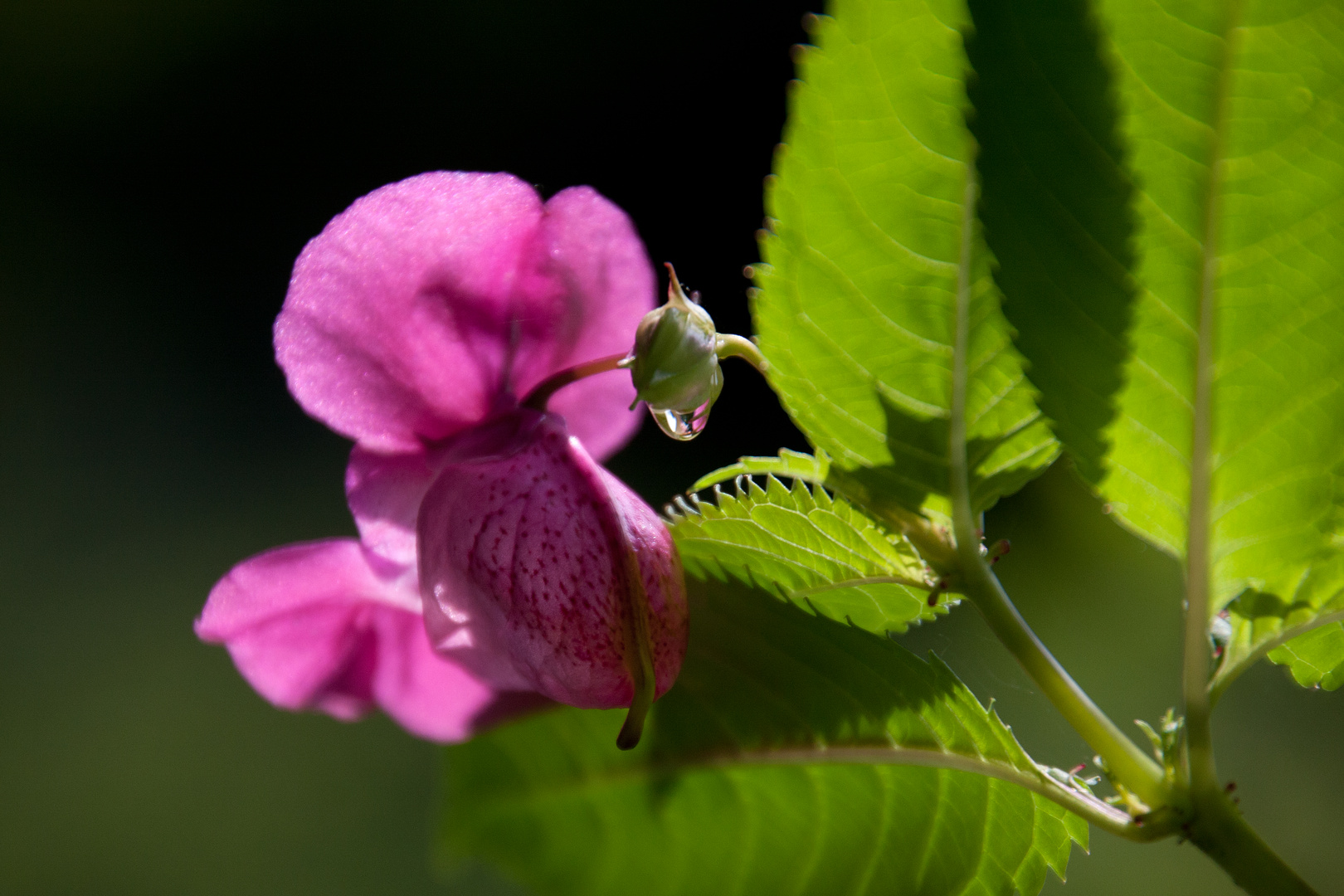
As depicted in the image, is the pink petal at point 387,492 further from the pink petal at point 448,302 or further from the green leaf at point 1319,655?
the green leaf at point 1319,655

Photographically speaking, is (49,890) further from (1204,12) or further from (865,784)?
(1204,12)

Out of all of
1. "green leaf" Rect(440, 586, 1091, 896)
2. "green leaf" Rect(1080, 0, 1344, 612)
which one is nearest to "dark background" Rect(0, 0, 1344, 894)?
"green leaf" Rect(440, 586, 1091, 896)

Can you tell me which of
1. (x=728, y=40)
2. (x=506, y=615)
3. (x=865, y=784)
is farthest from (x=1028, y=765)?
(x=728, y=40)

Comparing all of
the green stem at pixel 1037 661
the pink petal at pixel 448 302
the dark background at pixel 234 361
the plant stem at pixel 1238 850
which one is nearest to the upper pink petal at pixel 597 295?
the pink petal at pixel 448 302

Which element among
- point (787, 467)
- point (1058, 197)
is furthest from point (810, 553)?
point (1058, 197)

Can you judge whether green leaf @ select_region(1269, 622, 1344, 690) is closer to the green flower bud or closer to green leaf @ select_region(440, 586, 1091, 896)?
green leaf @ select_region(440, 586, 1091, 896)

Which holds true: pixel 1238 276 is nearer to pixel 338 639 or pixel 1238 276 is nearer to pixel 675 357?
pixel 675 357
